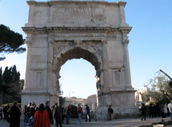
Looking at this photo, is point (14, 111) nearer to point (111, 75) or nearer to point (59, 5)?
point (111, 75)

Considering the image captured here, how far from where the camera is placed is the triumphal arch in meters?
16.2

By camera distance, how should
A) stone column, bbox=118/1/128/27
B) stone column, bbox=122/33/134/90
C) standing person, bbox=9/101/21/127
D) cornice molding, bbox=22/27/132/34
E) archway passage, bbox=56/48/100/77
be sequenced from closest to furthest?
1. standing person, bbox=9/101/21/127
2. stone column, bbox=122/33/134/90
3. cornice molding, bbox=22/27/132/34
4. archway passage, bbox=56/48/100/77
5. stone column, bbox=118/1/128/27

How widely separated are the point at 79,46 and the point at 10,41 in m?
5.80

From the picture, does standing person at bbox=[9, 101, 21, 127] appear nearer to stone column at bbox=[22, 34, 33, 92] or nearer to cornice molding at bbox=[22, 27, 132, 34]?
stone column at bbox=[22, 34, 33, 92]

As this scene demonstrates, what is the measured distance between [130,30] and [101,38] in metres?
2.83

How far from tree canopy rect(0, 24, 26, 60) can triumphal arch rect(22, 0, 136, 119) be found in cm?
82

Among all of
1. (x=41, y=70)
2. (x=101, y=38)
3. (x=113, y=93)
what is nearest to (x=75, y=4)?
(x=101, y=38)

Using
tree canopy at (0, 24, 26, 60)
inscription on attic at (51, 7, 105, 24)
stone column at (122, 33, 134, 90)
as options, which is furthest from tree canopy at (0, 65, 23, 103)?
stone column at (122, 33, 134, 90)

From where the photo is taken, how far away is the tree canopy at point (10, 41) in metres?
15.6

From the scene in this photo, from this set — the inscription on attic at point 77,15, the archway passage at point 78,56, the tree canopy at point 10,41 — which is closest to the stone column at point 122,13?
the inscription on attic at point 77,15

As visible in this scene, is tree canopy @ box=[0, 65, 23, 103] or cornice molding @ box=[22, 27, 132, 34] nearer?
cornice molding @ box=[22, 27, 132, 34]

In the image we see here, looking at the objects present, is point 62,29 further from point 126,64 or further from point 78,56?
point 126,64

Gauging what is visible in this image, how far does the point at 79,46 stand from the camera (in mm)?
17125

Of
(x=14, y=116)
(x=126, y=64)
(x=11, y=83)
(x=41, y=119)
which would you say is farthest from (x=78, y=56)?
(x=11, y=83)
